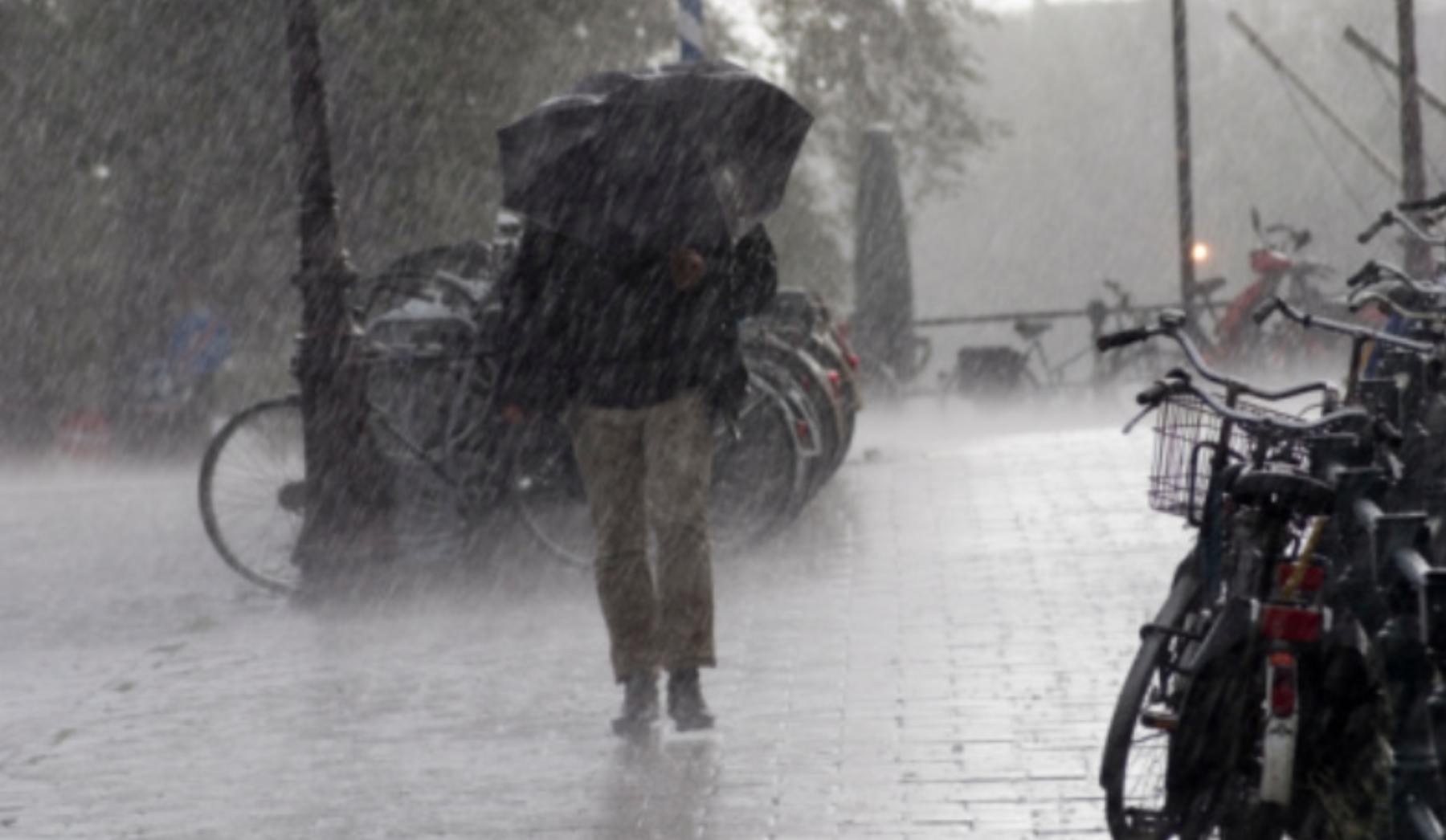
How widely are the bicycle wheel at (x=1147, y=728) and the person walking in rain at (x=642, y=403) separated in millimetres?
2645

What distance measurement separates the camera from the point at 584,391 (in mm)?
8766

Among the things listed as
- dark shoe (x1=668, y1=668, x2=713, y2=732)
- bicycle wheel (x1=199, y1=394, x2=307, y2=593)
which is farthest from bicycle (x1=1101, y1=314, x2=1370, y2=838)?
bicycle wheel (x1=199, y1=394, x2=307, y2=593)

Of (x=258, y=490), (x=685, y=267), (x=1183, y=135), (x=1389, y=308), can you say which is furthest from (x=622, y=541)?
(x=1183, y=135)

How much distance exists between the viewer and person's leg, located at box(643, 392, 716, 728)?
28.4 feet

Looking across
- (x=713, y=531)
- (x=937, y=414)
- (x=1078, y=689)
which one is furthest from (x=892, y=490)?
(x=937, y=414)

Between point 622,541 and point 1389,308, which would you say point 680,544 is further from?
point 1389,308

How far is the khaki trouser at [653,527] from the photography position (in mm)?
8672

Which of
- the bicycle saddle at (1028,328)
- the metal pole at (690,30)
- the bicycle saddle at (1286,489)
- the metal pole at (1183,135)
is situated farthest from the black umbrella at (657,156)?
the bicycle saddle at (1028,328)

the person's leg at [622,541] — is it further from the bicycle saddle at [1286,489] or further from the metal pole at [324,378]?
the metal pole at [324,378]

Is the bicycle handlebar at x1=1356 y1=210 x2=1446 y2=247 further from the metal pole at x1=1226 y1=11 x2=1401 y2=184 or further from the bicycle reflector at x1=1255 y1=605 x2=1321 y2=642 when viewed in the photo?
the metal pole at x1=1226 y1=11 x2=1401 y2=184

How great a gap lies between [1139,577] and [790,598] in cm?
129

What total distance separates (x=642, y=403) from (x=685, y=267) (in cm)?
40

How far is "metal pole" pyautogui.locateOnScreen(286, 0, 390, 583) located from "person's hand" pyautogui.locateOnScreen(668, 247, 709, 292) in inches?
148

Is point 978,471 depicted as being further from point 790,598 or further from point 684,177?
point 684,177
